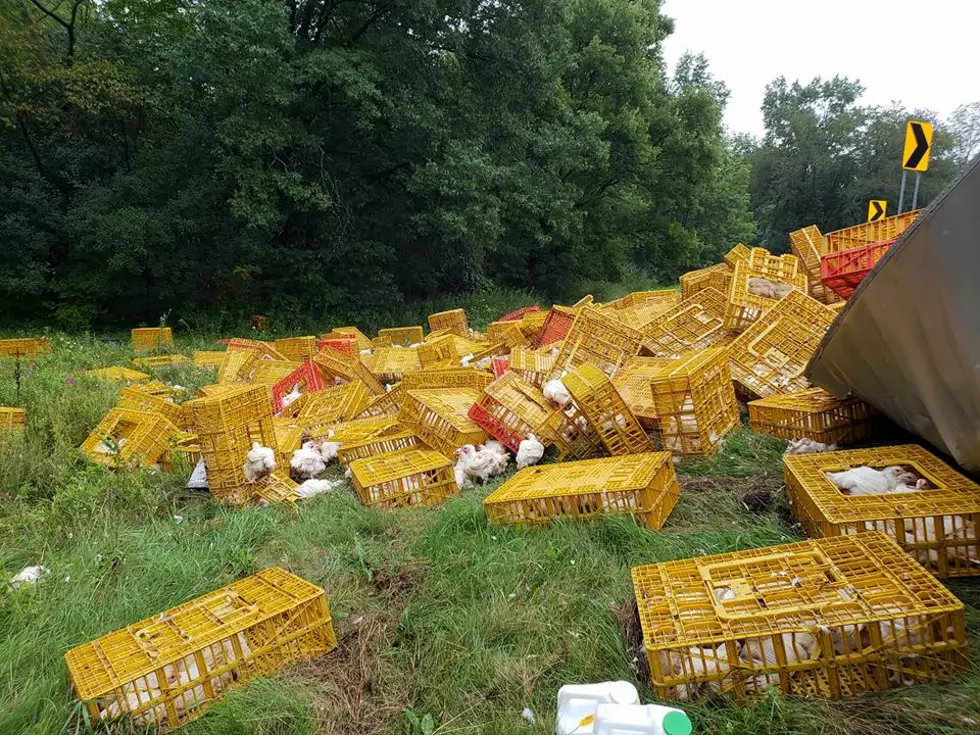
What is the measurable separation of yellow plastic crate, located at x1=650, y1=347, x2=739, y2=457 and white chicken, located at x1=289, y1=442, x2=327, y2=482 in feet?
7.83

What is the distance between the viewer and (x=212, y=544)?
305 cm

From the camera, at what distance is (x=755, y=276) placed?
5.27 meters

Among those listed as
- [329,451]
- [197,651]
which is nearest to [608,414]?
[329,451]

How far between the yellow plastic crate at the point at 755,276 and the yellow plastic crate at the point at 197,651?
3959 millimetres

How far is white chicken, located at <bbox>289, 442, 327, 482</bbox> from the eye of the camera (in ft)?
14.0

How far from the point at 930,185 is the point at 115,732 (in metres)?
30.4

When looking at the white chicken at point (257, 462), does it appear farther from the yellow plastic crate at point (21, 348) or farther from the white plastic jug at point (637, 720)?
the yellow plastic crate at point (21, 348)

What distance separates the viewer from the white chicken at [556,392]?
425 cm

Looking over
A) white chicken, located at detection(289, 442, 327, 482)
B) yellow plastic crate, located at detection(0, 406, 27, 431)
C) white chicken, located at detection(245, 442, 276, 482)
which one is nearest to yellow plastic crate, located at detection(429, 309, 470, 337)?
white chicken, located at detection(289, 442, 327, 482)

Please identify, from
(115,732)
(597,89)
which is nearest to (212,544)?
(115,732)

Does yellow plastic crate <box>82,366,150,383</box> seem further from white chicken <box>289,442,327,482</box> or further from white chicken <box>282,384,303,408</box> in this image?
white chicken <box>289,442,327,482</box>

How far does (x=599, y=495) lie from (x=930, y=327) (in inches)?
59.3

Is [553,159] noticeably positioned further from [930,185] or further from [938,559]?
Answer: [930,185]

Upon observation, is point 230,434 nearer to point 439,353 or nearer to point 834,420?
point 439,353
